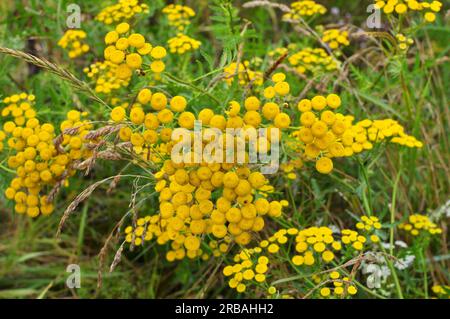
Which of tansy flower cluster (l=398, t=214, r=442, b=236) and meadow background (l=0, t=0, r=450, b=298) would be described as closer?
tansy flower cluster (l=398, t=214, r=442, b=236)

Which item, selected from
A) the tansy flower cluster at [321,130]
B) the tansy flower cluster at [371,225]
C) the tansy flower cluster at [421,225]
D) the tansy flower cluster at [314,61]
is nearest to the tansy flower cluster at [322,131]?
the tansy flower cluster at [321,130]

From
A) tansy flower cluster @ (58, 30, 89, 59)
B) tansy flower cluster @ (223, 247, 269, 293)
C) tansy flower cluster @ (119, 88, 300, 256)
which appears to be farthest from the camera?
tansy flower cluster @ (58, 30, 89, 59)

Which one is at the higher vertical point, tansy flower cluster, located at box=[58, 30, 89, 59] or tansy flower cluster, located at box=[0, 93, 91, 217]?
tansy flower cluster, located at box=[58, 30, 89, 59]

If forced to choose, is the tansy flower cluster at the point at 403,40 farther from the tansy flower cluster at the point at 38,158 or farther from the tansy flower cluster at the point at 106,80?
the tansy flower cluster at the point at 38,158

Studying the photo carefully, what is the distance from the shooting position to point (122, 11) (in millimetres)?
2812

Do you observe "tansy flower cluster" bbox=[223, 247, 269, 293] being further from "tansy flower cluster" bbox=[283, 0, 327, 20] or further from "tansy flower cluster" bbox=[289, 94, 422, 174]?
"tansy flower cluster" bbox=[283, 0, 327, 20]

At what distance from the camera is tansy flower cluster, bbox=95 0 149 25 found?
8.81ft

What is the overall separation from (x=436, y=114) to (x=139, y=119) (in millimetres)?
2094

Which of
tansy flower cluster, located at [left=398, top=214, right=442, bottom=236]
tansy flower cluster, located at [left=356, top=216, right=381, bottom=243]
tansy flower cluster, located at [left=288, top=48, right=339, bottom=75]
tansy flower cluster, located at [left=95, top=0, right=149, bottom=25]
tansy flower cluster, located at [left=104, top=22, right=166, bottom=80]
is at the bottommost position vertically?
tansy flower cluster, located at [left=398, top=214, right=442, bottom=236]

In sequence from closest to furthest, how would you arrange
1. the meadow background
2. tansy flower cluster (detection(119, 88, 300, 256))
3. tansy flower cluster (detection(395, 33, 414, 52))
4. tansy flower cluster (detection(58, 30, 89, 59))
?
tansy flower cluster (detection(119, 88, 300, 256)), tansy flower cluster (detection(395, 33, 414, 52)), the meadow background, tansy flower cluster (detection(58, 30, 89, 59))

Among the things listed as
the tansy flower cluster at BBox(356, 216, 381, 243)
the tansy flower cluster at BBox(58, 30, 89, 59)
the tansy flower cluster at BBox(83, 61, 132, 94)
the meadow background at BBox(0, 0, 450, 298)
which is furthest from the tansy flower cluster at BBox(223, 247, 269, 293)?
the tansy flower cluster at BBox(58, 30, 89, 59)
